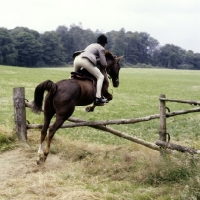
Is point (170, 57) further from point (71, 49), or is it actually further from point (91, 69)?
point (91, 69)

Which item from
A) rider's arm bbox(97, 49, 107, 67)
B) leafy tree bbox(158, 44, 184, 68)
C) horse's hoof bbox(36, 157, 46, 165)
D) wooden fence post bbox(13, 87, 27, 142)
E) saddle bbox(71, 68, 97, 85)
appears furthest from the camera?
leafy tree bbox(158, 44, 184, 68)

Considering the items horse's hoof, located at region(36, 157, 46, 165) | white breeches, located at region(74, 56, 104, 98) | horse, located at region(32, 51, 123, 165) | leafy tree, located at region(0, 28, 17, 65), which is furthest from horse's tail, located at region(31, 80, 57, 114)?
leafy tree, located at region(0, 28, 17, 65)

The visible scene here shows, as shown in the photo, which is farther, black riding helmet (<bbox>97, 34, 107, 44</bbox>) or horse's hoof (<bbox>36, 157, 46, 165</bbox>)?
black riding helmet (<bbox>97, 34, 107, 44</bbox>)

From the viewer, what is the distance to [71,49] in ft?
369

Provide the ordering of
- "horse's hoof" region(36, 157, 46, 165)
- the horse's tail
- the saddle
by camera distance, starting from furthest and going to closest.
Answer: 1. the saddle
2. "horse's hoof" region(36, 157, 46, 165)
3. the horse's tail

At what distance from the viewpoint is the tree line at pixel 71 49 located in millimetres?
86375

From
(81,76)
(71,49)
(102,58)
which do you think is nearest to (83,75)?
(81,76)

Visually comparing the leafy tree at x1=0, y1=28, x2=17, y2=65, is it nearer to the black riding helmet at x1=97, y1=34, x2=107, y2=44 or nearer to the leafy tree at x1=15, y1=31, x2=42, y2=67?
the leafy tree at x1=15, y1=31, x2=42, y2=67

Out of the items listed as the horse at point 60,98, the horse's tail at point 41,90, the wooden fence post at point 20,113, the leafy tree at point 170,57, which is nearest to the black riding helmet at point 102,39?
the horse at point 60,98

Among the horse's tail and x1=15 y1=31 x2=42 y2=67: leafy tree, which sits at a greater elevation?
x1=15 y1=31 x2=42 y2=67: leafy tree

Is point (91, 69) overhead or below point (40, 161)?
overhead

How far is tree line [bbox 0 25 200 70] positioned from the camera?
283ft

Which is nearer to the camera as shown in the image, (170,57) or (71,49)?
(71,49)

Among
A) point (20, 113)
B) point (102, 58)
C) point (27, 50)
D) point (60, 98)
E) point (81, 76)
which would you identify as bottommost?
point (20, 113)
